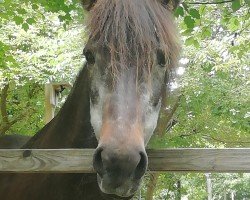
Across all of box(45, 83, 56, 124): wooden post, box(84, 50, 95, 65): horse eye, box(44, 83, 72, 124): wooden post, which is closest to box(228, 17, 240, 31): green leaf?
box(44, 83, 72, 124): wooden post

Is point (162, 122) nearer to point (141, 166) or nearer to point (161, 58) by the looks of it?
point (161, 58)

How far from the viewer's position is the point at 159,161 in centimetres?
227

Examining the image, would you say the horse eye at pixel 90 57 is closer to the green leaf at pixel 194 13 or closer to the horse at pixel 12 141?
the horse at pixel 12 141

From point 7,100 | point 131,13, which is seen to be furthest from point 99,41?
point 7,100

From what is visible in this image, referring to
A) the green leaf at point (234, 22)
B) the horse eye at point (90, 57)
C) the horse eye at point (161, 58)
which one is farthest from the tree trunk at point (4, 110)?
the horse eye at point (161, 58)

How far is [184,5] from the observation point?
404 centimetres

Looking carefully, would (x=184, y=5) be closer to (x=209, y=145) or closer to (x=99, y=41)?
(x=99, y=41)

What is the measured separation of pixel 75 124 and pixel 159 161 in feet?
2.34

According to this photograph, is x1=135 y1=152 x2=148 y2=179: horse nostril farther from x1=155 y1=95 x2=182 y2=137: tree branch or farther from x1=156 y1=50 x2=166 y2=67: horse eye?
x1=155 y1=95 x2=182 y2=137: tree branch

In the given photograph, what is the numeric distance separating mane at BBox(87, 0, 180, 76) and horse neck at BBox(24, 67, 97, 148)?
0.44 m

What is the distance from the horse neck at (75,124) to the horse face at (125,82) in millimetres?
278

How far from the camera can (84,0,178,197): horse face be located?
72.7 inches

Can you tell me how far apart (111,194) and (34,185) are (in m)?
1.02

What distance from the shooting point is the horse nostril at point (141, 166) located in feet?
6.08
